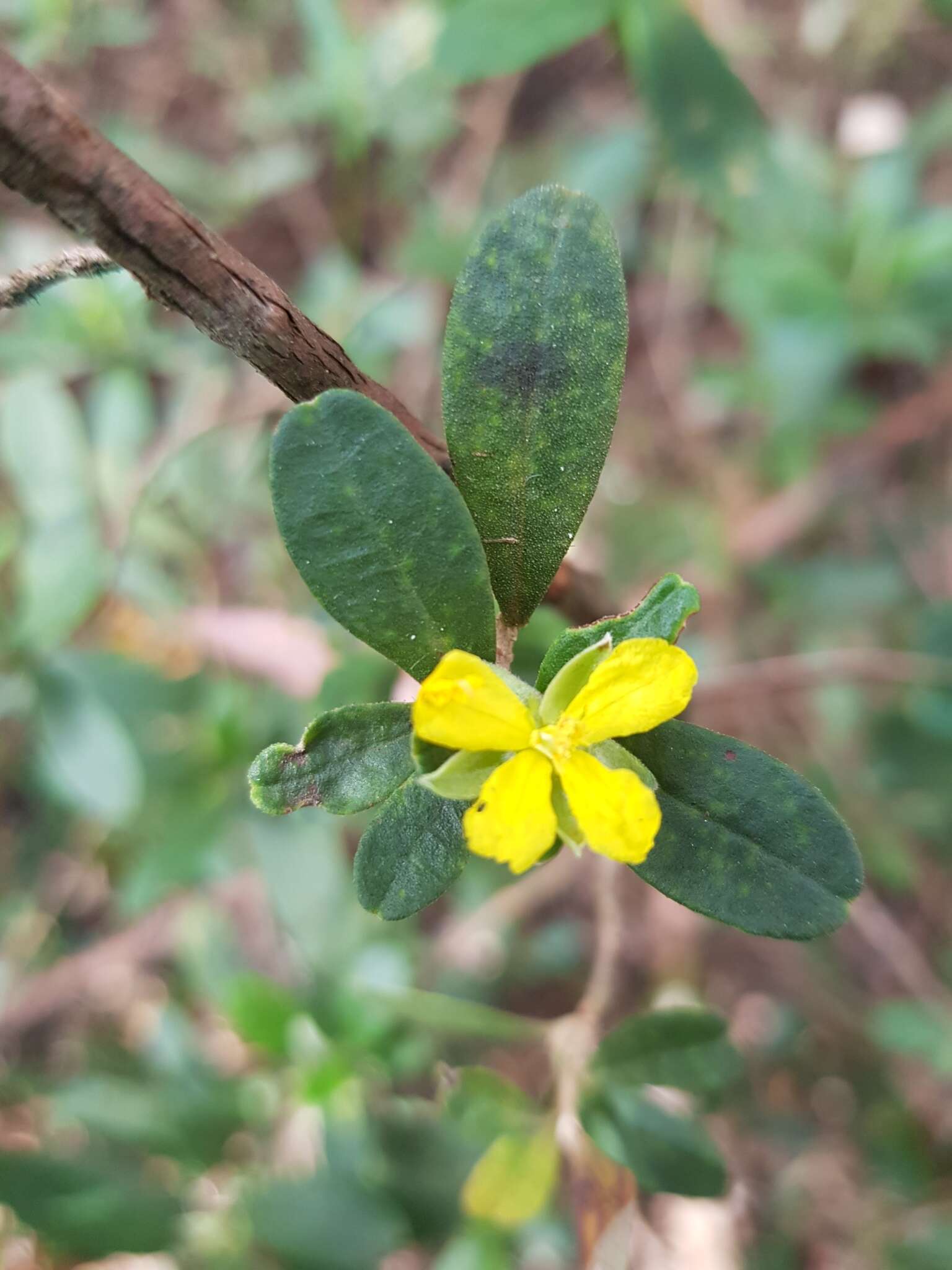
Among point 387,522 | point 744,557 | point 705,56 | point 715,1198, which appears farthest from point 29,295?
point 744,557

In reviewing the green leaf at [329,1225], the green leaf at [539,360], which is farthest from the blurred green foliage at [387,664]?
the green leaf at [539,360]

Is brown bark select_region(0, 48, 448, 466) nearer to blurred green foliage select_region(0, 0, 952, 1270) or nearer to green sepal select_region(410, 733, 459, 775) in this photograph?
green sepal select_region(410, 733, 459, 775)

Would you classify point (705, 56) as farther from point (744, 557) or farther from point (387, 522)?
point (387, 522)

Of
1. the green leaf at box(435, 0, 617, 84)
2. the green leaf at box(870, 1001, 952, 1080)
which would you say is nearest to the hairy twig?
the green leaf at box(435, 0, 617, 84)

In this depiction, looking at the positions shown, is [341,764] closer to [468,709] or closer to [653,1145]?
[468,709]

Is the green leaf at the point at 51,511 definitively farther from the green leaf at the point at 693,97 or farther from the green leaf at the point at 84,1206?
the green leaf at the point at 693,97

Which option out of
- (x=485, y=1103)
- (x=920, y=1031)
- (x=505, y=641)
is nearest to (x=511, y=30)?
(x=505, y=641)
